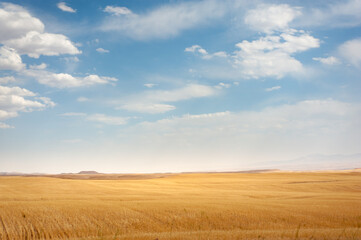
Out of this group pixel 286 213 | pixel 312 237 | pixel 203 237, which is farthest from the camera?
pixel 286 213

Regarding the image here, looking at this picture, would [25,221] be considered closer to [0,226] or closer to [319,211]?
[0,226]

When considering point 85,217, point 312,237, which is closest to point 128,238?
point 85,217

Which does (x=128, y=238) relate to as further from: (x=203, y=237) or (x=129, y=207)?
(x=129, y=207)

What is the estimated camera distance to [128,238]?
48.5 ft

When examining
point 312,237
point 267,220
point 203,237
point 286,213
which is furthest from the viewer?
point 286,213

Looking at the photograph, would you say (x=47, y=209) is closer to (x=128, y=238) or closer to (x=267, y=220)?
(x=128, y=238)

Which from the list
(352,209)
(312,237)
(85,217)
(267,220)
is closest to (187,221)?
(267,220)

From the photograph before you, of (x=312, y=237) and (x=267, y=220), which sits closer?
(x=312, y=237)

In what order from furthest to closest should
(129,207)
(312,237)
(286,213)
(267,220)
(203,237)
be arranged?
(129,207)
(286,213)
(267,220)
(203,237)
(312,237)

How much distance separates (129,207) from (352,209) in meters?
14.9

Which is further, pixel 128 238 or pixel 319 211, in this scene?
pixel 319 211

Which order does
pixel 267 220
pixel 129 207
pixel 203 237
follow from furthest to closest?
Answer: 1. pixel 129 207
2. pixel 267 220
3. pixel 203 237

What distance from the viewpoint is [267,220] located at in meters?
19.6

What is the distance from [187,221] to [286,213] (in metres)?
6.42
